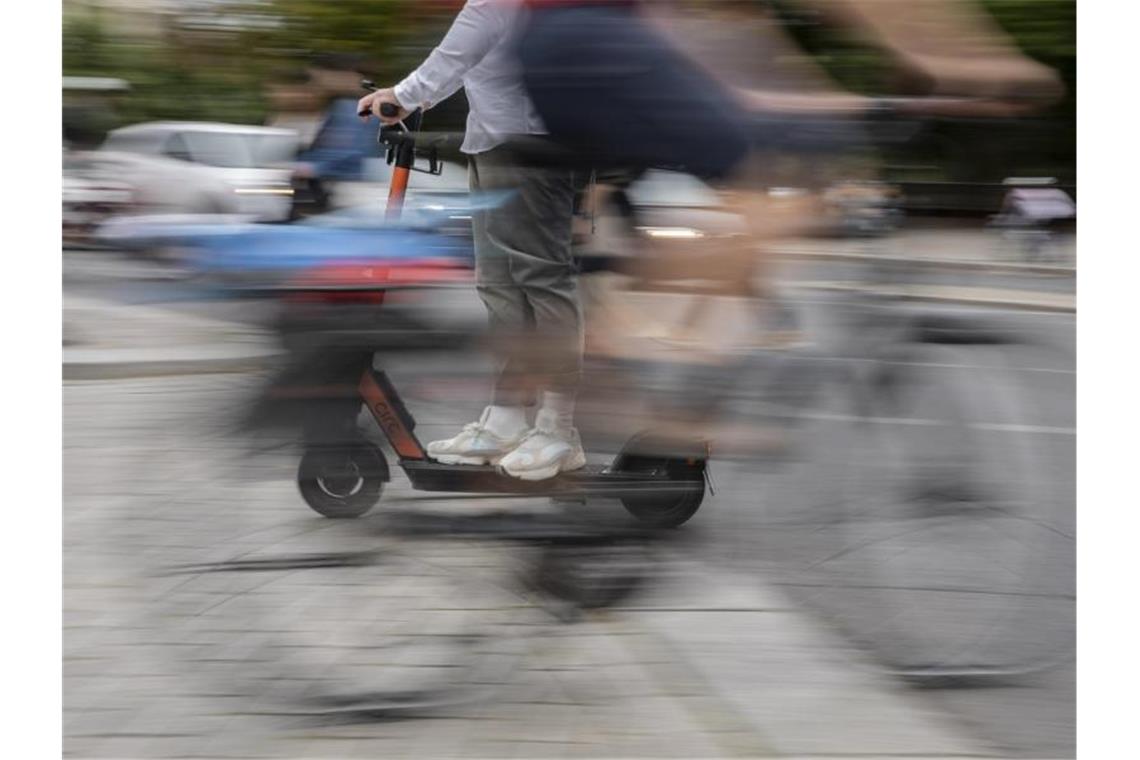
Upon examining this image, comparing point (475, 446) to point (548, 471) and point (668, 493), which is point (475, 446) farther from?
point (668, 493)

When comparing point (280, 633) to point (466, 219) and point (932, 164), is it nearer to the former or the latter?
point (466, 219)

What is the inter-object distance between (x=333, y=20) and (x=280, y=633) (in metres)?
1.44

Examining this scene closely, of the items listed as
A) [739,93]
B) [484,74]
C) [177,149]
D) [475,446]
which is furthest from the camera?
[177,149]

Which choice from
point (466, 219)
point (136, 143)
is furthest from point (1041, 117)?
point (136, 143)

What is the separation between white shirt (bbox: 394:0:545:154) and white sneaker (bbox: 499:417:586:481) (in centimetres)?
64

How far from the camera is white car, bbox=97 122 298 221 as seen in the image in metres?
3.08

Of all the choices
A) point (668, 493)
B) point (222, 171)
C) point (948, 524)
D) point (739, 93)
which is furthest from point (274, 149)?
point (948, 524)

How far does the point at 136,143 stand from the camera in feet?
13.9

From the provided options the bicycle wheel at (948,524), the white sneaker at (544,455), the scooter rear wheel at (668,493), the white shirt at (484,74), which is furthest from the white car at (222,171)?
the bicycle wheel at (948,524)

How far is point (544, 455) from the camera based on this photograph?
3.14 metres

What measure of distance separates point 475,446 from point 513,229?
0.53 metres

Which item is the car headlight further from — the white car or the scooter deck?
the scooter deck

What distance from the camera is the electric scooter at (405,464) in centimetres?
306

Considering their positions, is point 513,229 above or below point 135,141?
below
